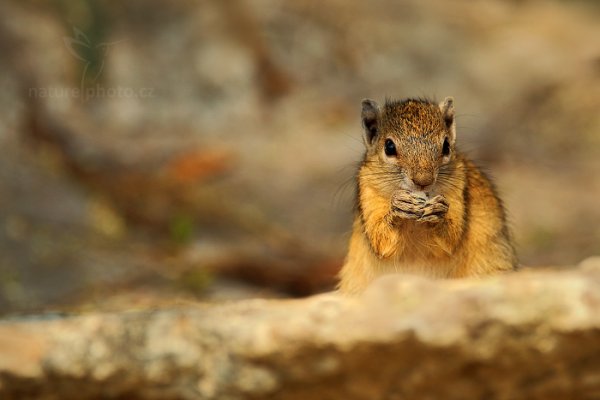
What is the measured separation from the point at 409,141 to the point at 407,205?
1.70 ft

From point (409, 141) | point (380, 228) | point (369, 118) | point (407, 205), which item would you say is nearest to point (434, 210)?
point (407, 205)

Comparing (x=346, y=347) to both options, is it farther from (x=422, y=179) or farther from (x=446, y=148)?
(x=446, y=148)

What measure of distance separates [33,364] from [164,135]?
10826mm

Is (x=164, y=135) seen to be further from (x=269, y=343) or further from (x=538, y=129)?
(x=269, y=343)

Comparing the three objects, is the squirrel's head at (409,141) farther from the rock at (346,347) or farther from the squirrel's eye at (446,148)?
the rock at (346,347)

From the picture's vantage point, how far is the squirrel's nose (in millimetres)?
6707

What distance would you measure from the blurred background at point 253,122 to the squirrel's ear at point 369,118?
541 centimetres

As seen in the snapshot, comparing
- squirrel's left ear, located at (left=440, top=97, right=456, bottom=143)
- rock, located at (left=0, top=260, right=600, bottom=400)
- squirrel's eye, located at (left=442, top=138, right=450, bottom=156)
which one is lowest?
rock, located at (left=0, top=260, right=600, bottom=400)

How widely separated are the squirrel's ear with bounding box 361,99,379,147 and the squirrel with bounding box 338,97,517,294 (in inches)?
6.9

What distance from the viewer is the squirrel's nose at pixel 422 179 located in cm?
671

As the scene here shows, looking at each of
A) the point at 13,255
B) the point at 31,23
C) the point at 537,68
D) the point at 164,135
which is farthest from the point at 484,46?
the point at 13,255

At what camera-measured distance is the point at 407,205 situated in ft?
21.9

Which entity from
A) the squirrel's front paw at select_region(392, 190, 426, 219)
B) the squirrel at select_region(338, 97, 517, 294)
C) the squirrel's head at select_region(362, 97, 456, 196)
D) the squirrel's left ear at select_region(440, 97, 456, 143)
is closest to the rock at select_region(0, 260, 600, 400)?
the squirrel's front paw at select_region(392, 190, 426, 219)

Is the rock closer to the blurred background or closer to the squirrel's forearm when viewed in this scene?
the squirrel's forearm
